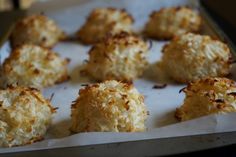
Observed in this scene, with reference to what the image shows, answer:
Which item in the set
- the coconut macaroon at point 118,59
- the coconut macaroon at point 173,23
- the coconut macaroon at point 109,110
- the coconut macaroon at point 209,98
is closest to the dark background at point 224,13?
the coconut macaroon at point 173,23

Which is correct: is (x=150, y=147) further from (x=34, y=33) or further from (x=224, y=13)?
(x=34, y=33)

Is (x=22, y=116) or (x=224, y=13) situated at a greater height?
(x=224, y=13)

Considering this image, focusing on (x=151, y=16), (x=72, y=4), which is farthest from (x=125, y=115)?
(x=72, y=4)

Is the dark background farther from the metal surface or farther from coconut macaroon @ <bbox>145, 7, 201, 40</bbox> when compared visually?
the metal surface

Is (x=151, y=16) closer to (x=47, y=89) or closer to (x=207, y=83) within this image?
(x=47, y=89)

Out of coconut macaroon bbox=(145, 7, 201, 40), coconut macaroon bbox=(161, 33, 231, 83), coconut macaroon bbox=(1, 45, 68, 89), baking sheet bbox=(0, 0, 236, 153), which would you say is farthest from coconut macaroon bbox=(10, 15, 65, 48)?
coconut macaroon bbox=(161, 33, 231, 83)

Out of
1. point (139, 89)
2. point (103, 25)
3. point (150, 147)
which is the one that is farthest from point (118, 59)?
point (150, 147)
